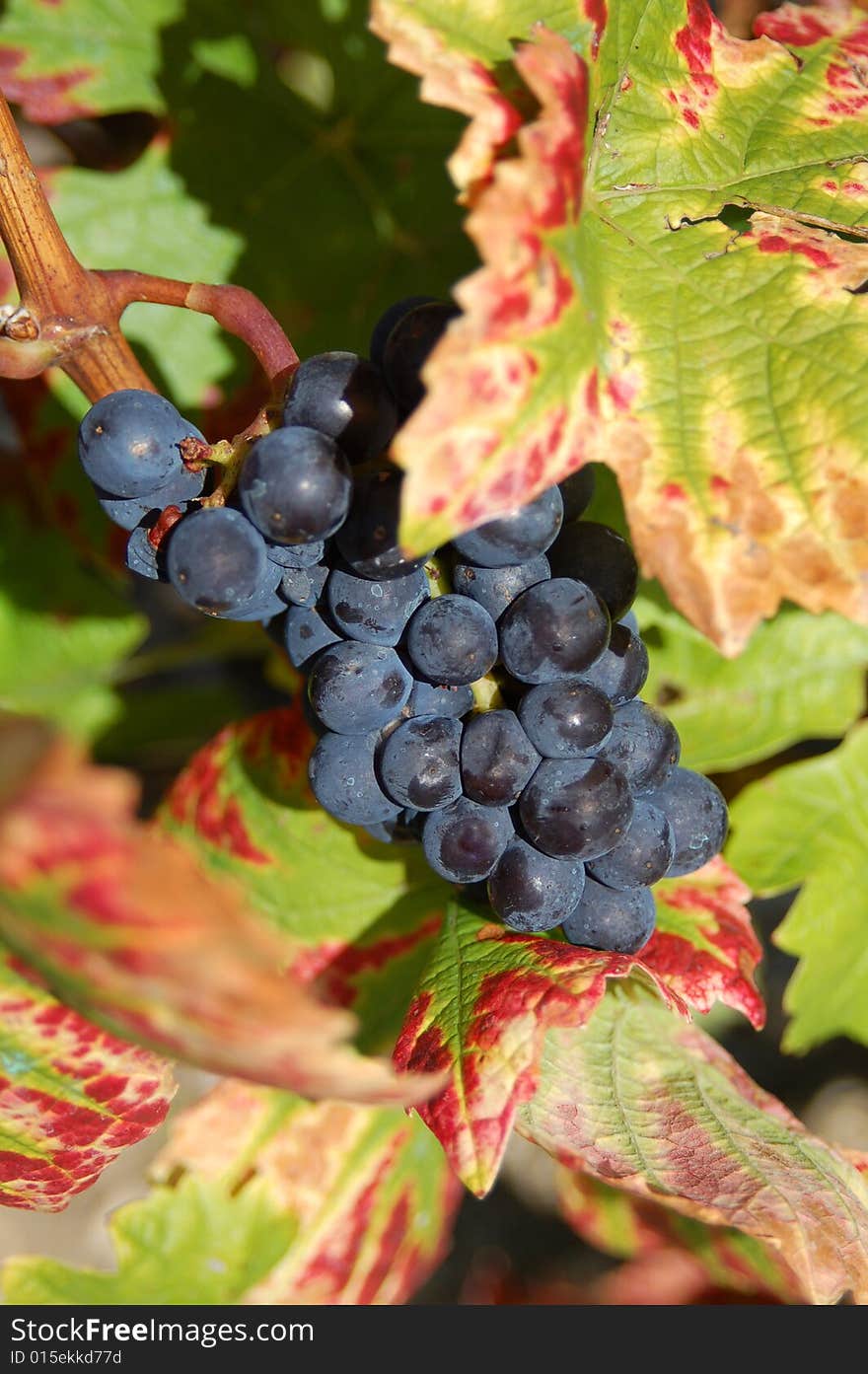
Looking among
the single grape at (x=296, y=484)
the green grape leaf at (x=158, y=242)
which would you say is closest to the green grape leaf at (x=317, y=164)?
the green grape leaf at (x=158, y=242)

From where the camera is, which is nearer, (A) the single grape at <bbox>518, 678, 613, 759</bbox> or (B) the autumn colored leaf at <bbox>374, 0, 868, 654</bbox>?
(B) the autumn colored leaf at <bbox>374, 0, 868, 654</bbox>

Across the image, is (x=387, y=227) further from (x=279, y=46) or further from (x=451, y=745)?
(x=451, y=745)

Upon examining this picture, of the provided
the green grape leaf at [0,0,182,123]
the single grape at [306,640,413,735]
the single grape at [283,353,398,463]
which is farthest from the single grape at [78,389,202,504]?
the green grape leaf at [0,0,182,123]

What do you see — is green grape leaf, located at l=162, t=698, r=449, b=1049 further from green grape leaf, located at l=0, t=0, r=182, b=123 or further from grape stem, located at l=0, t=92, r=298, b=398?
green grape leaf, located at l=0, t=0, r=182, b=123

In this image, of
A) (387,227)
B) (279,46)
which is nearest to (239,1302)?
(387,227)

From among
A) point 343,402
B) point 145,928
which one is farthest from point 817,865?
point 145,928

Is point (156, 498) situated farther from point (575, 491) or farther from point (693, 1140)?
point (693, 1140)

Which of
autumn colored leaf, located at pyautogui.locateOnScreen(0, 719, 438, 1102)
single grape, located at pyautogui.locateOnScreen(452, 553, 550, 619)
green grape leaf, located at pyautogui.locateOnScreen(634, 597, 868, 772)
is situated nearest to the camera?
autumn colored leaf, located at pyautogui.locateOnScreen(0, 719, 438, 1102)

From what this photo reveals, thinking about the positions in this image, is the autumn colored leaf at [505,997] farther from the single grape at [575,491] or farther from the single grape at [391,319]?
the single grape at [391,319]

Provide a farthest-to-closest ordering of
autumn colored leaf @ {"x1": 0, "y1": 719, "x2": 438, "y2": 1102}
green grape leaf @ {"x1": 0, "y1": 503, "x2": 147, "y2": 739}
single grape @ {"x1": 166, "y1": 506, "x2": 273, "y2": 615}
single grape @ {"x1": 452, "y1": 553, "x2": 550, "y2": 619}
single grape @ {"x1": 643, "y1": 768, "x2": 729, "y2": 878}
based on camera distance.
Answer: green grape leaf @ {"x1": 0, "y1": 503, "x2": 147, "y2": 739} < single grape @ {"x1": 643, "y1": 768, "x2": 729, "y2": 878} < single grape @ {"x1": 452, "y1": 553, "x2": 550, "y2": 619} < single grape @ {"x1": 166, "y1": 506, "x2": 273, "y2": 615} < autumn colored leaf @ {"x1": 0, "y1": 719, "x2": 438, "y2": 1102}
